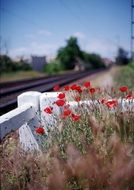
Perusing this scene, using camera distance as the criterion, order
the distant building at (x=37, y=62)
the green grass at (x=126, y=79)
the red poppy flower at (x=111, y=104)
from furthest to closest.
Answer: the distant building at (x=37, y=62) → the green grass at (x=126, y=79) → the red poppy flower at (x=111, y=104)

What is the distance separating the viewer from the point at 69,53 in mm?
123312

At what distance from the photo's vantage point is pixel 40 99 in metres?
4.89

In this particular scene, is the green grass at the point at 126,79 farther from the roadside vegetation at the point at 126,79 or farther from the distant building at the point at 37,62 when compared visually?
the distant building at the point at 37,62

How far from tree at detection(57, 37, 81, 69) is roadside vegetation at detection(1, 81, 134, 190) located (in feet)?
386

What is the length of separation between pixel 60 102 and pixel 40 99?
0.84 meters

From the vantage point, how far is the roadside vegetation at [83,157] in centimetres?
256

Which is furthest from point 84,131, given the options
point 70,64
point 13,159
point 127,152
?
point 70,64

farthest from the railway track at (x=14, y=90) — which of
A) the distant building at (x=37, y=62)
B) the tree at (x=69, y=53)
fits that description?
the tree at (x=69, y=53)

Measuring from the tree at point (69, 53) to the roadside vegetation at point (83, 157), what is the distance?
386 ft

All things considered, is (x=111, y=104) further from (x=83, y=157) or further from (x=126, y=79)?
(x=126, y=79)

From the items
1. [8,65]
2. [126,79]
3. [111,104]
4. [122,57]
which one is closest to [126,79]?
[126,79]

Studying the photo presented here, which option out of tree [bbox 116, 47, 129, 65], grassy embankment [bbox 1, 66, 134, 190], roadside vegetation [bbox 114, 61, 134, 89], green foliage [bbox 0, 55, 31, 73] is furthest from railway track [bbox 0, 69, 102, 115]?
tree [bbox 116, 47, 129, 65]

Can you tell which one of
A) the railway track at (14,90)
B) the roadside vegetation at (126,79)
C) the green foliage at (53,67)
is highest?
the roadside vegetation at (126,79)

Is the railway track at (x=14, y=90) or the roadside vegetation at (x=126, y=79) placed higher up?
the roadside vegetation at (x=126, y=79)
